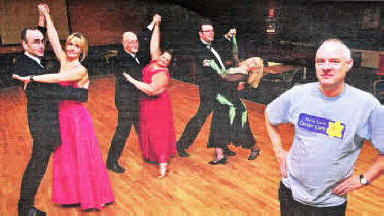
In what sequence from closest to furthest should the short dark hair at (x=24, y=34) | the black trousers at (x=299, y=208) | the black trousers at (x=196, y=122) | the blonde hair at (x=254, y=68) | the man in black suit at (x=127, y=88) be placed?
the black trousers at (x=299, y=208) < the short dark hair at (x=24, y=34) < the man in black suit at (x=127, y=88) < the blonde hair at (x=254, y=68) < the black trousers at (x=196, y=122)

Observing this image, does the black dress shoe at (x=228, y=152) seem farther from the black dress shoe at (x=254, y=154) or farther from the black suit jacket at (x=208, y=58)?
the black suit jacket at (x=208, y=58)

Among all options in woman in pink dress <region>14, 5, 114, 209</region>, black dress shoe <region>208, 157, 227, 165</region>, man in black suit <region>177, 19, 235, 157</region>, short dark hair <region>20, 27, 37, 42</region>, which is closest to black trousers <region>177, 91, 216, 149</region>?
man in black suit <region>177, 19, 235, 157</region>

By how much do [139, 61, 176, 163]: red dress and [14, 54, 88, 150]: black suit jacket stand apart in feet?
1.48

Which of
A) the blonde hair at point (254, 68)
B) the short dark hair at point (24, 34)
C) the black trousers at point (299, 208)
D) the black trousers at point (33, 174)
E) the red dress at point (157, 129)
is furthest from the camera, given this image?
the red dress at point (157, 129)

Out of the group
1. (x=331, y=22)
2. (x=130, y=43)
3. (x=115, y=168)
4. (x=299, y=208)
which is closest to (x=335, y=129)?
(x=299, y=208)

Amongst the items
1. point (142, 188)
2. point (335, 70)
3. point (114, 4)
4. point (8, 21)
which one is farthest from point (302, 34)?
point (8, 21)

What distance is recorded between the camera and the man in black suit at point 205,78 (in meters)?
1.84

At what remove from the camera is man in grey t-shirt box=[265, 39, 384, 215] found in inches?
39.9

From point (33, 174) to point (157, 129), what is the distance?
2.41 ft

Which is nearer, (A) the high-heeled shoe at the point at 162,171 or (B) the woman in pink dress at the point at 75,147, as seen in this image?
(B) the woman in pink dress at the point at 75,147

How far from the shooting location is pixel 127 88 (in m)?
1.83

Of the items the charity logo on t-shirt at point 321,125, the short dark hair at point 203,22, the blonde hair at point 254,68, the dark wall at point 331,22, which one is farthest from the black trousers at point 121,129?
the charity logo on t-shirt at point 321,125

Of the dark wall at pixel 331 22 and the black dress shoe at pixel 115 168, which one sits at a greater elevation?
the dark wall at pixel 331 22

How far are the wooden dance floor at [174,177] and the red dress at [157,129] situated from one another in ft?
0.17
